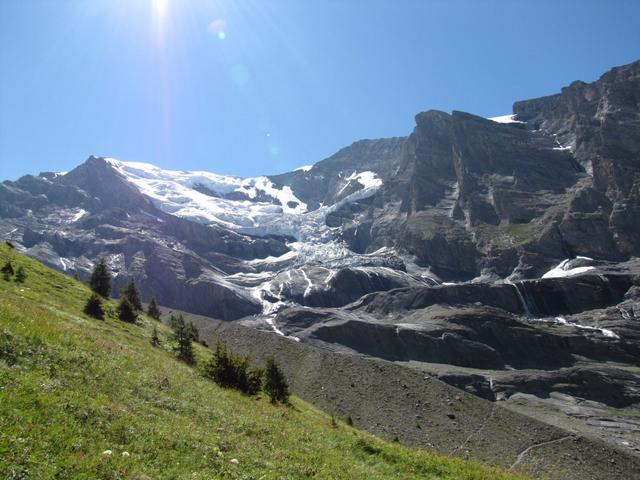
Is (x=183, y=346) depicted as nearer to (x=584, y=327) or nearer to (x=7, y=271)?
(x=7, y=271)

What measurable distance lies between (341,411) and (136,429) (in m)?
51.0

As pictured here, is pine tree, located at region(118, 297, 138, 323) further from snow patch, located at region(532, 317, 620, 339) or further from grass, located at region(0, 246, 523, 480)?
snow patch, located at region(532, 317, 620, 339)

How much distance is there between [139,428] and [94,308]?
76.6ft

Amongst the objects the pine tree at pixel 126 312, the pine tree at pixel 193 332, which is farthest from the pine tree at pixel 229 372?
the pine tree at pixel 126 312

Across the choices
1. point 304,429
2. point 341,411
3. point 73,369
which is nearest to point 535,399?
point 341,411

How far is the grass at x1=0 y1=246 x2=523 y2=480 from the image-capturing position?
1123 cm

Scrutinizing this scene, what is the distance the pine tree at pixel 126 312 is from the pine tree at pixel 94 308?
11.0 ft

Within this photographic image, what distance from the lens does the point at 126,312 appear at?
39281 millimetres

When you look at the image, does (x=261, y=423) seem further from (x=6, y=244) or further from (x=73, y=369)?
(x=6, y=244)

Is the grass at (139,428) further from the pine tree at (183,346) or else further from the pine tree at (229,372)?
the pine tree at (183,346)

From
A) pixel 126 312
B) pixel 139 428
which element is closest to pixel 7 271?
pixel 126 312

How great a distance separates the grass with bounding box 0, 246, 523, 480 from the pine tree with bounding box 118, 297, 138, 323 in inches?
597

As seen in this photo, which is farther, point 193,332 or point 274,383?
point 193,332

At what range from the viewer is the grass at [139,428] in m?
11.2
